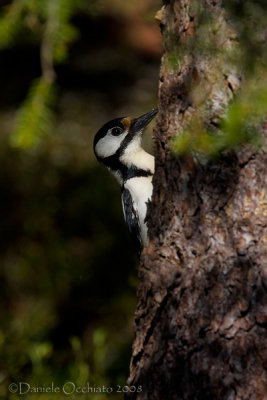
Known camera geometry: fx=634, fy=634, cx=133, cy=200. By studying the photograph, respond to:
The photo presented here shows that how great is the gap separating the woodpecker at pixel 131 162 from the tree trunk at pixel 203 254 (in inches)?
57.5

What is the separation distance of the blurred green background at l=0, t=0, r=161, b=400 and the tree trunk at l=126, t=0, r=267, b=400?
89 centimetres

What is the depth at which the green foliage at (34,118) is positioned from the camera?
3.38 metres

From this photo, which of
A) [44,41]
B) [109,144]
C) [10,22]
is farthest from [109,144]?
[10,22]

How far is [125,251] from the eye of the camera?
261 inches

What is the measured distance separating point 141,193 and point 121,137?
0.54 metres

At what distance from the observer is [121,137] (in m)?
4.67

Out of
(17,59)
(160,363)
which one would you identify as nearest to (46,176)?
(17,59)

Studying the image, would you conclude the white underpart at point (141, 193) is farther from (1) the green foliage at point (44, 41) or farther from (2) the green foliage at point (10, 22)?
(2) the green foliage at point (10, 22)

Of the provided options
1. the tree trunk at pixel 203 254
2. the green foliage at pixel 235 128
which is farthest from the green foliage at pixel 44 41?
the green foliage at pixel 235 128

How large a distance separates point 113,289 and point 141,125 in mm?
2262

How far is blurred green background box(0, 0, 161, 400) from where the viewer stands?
3.75 meters

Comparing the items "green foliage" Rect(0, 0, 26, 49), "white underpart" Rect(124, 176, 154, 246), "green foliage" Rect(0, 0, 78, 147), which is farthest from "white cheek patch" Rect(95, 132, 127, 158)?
"green foliage" Rect(0, 0, 26, 49)

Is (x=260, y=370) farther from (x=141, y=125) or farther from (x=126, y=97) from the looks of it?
(x=126, y=97)

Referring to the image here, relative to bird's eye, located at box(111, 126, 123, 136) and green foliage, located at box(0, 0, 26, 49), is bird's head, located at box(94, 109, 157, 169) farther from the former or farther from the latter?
green foliage, located at box(0, 0, 26, 49)
